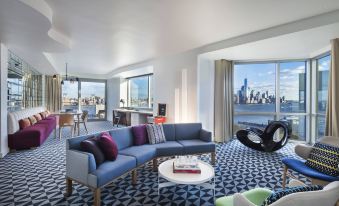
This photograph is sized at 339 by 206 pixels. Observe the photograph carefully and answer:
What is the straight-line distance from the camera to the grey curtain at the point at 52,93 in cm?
937

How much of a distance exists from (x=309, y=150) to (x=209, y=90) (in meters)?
3.30

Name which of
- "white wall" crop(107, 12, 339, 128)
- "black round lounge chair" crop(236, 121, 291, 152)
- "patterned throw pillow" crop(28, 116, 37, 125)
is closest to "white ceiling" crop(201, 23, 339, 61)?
"white wall" crop(107, 12, 339, 128)

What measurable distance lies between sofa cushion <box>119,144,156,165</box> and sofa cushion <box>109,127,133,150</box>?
13 cm

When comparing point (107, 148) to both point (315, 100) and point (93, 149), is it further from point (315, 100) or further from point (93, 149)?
point (315, 100)

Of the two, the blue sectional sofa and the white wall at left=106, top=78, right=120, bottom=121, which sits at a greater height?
the white wall at left=106, top=78, right=120, bottom=121

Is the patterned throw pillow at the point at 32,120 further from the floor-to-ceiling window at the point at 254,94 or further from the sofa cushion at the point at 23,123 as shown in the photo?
the floor-to-ceiling window at the point at 254,94

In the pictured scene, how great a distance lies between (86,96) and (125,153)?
28.0 ft

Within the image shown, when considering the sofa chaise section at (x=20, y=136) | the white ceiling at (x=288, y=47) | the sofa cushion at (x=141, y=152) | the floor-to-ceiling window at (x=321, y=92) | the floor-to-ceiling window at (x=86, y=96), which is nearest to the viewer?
the sofa cushion at (x=141, y=152)

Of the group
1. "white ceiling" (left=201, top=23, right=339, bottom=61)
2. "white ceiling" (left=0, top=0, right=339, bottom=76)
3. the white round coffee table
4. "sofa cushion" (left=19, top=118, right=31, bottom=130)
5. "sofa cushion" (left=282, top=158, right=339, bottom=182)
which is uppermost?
"white ceiling" (left=0, top=0, right=339, bottom=76)

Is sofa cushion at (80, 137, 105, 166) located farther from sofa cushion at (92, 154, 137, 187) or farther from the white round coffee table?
the white round coffee table

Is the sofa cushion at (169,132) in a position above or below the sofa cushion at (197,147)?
above

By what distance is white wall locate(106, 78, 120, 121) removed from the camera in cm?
1058

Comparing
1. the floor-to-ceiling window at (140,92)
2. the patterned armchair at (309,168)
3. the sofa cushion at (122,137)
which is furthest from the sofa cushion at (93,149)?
the floor-to-ceiling window at (140,92)

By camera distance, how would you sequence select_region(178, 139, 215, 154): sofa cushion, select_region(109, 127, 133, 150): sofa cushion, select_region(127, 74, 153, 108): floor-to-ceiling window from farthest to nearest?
select_region(127, 74, 153, 108): floor-to-ceiling window < select_region(178, 139, 215, 154): sofa cushion < select_region(109, 127, 133, 150): sofa cushion
